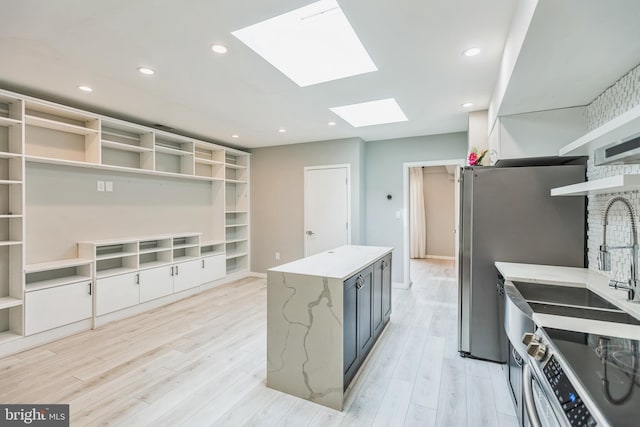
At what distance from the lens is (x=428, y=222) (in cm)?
830

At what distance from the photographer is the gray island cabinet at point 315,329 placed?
203cm

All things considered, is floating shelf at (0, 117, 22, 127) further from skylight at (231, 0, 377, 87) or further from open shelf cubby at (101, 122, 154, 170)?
skylight at (231, 0, 377, 87)

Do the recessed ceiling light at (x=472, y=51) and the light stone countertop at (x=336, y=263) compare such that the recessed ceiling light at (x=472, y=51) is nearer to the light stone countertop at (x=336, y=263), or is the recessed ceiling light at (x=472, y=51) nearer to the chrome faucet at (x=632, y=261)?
the chrome faucet at (x=632, y=261)

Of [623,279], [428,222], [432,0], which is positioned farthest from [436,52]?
[428,222]

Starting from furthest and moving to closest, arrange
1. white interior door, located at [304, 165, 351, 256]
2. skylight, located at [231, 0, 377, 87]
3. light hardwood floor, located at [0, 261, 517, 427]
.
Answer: white interior door, located at [304, 165, 351, 256], skylight, located at [231, 0, 377, 87], light hardwood floor, located at [0, 261, 517, 427]

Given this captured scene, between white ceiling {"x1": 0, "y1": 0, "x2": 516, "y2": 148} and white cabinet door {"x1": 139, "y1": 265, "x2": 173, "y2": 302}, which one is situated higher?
white ceiling {"x1": 0, "y1": 0, "x2": 516, "y2": 148}

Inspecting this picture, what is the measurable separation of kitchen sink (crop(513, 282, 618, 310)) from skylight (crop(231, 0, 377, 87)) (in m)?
2.06

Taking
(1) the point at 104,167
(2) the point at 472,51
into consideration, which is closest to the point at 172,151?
(1) the point at 104,167

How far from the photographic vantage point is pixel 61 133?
343 centimetres

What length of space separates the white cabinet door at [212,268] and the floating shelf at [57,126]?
2275 millimetres

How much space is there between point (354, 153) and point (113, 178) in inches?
138

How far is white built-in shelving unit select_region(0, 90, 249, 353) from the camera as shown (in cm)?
290

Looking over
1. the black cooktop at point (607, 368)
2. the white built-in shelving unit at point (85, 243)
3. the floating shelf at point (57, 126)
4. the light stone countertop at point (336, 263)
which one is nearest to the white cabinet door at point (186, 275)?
the white built-in shelving unit at point (85, 243)

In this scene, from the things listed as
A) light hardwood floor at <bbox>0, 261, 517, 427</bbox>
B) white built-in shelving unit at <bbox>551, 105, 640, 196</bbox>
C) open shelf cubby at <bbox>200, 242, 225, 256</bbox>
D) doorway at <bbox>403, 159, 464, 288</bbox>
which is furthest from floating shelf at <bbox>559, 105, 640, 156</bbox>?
doorway at <bbox>403, 159, 464, 288</bbox>
